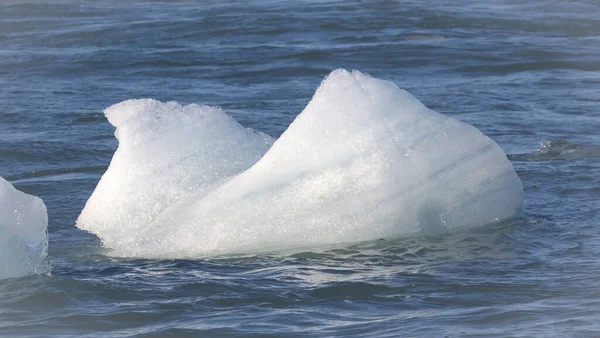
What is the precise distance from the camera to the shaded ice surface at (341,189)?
7.00m

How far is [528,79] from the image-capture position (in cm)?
1466

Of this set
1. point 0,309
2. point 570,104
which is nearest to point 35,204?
point 0,309

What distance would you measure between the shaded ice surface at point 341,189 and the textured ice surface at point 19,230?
30.5 inches

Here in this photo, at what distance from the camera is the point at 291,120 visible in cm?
1231

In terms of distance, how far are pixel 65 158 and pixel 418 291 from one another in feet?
17.4

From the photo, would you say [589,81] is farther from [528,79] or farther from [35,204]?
[35,204]

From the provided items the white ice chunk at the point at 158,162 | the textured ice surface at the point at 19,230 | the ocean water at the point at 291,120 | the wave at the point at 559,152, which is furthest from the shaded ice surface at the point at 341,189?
the wave at the point at 559,152

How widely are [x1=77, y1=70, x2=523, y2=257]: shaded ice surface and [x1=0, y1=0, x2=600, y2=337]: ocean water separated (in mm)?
123

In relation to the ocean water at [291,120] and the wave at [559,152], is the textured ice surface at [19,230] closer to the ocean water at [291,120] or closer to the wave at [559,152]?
the ocean water at [291,120]

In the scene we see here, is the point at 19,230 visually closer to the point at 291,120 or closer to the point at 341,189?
the point at 341,189

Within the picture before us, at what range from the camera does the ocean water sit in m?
5.96

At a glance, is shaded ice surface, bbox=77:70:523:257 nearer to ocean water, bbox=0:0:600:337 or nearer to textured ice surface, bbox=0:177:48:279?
ocean water, bbox=0:0:600:337

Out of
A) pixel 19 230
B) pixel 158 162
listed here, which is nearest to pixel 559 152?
pixel 158 162

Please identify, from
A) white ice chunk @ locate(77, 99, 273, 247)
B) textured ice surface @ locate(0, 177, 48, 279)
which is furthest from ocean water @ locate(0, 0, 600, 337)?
white ice chunk @ locate(77, 99, 273, 247)
